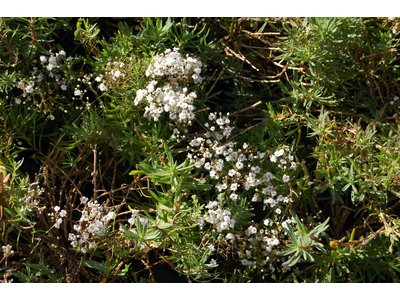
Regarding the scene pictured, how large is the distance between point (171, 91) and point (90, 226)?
40.3 inches

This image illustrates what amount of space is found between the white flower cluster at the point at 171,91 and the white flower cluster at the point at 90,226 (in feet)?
2.34

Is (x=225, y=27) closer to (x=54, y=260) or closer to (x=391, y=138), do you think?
(x=391, y=138)

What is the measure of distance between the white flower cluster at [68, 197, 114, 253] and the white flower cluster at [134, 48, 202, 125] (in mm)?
715

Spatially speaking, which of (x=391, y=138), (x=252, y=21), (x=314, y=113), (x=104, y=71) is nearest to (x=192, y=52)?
(x=252, y=21)

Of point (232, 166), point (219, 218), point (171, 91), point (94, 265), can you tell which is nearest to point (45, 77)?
point (171, 91)

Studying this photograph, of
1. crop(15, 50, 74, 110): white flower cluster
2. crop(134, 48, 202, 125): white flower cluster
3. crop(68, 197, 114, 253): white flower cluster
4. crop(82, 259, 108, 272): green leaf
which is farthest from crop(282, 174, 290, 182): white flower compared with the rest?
crop(15, 50, 74, 110): white flower cluster

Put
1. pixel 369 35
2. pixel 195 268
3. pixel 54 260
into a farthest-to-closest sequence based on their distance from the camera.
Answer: pixel 369 35 → pixel 54 260 → pixel 195 268

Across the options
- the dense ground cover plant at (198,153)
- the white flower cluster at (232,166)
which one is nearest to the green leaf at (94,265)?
the dense ground cover plant at (198,153)

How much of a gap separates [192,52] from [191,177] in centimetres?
118

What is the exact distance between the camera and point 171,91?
2.49m

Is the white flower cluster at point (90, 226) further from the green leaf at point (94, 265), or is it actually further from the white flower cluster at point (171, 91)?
the white flower cluster at point (171, 91)

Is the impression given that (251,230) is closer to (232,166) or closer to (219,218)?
(219,218)

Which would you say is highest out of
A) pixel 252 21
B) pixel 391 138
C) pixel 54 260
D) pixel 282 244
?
pixel 252 21

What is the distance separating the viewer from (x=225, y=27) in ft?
10.0
